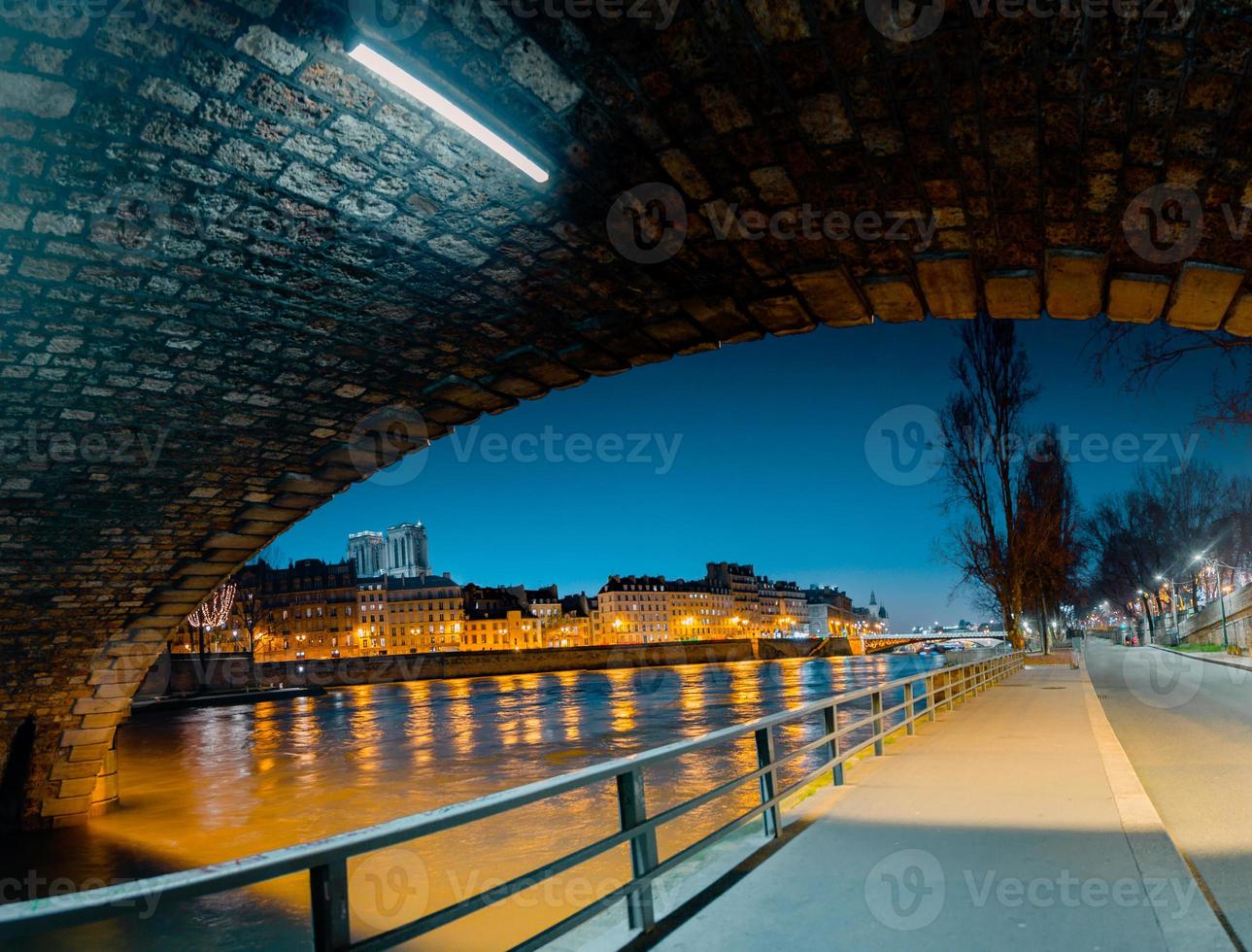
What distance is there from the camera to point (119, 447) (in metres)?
7.64

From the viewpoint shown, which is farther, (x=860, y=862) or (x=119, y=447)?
(x=119, y=447)

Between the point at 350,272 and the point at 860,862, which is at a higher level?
Result: the point at 350,272

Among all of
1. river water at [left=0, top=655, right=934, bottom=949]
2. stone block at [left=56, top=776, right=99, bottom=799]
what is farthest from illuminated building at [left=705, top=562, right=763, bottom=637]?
stone block at [left=56, top=776, right=99, bottom=799]

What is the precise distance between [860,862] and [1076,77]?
14.6 ft

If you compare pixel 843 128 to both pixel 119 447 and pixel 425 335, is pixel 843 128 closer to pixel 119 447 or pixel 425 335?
pixel 425 335

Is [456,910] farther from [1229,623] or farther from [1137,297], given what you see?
[1229,623]

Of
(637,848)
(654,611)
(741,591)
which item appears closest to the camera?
(637,848)

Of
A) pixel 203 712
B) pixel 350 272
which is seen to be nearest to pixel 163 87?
pixel 350 272
